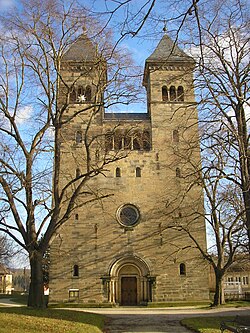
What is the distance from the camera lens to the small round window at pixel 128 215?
28859 millimetres

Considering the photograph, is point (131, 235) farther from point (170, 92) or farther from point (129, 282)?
point (170, 92)

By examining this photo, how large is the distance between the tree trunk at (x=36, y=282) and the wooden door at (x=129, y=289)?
12599mm

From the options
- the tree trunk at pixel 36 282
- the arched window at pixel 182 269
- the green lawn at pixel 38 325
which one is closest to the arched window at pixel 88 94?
the arched window at pixel 182 269

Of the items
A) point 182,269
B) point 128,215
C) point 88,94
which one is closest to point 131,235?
point 128,215

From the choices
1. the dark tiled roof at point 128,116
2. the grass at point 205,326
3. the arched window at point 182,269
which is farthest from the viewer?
the dark tiled roof at point 128,116

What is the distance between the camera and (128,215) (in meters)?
29.1

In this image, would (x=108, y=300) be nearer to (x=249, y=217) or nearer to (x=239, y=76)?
(x=249, y=217)

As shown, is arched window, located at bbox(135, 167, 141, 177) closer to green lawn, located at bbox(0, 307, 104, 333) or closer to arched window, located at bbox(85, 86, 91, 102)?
arched window, located at bbox(85, 86, 91, 102)

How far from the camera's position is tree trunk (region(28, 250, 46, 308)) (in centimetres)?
1628

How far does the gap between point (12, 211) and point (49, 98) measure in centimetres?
517

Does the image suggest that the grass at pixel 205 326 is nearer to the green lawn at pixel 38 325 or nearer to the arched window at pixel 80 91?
the green lawn at pixel 38 325

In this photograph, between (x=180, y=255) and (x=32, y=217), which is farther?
(x=180, y=255)

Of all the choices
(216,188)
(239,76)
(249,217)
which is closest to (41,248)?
(249,217)

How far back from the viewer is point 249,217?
41.3ft
